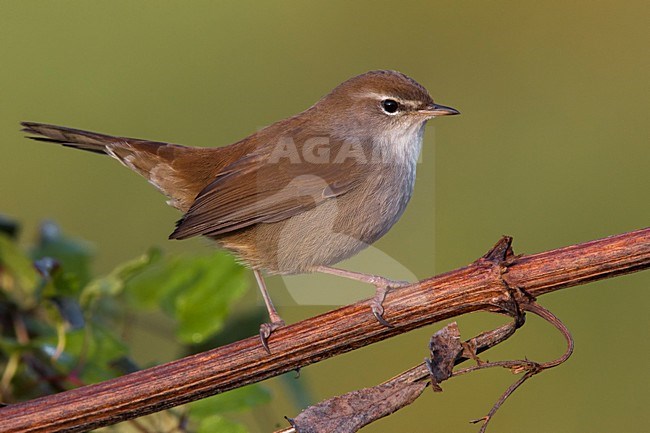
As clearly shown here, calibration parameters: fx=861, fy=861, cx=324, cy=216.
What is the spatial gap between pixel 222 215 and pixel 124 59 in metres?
3.55

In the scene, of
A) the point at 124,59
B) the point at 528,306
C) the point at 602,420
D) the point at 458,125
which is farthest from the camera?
the point at 124,59

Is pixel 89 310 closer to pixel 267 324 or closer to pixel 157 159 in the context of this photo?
pixel 267 324

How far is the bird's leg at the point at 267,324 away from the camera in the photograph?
102 inches

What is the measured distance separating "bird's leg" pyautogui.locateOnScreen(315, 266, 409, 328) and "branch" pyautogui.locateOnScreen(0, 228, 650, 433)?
0.08ft

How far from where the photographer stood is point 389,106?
158 inches

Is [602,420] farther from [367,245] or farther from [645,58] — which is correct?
[645,58]

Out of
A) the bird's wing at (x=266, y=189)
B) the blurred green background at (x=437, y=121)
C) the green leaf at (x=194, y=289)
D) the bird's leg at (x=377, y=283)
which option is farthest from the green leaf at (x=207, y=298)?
the blurred green background at (x=437, y=121)

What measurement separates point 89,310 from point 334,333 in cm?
109

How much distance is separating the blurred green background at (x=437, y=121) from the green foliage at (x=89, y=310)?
932 millimetres

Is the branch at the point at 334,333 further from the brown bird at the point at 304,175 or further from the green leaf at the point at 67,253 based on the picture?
the green leaf at the point at 67,253

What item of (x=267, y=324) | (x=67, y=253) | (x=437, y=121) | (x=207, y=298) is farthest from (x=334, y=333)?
(x=437, y=121)

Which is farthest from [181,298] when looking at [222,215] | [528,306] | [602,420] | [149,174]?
[602,420]

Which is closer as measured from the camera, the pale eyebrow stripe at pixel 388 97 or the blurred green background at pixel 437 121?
the pale eyebrow stripe at pixel 388 97

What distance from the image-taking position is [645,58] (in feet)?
23.1
